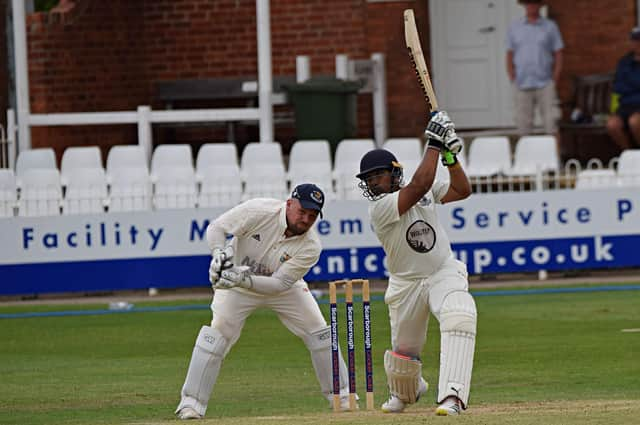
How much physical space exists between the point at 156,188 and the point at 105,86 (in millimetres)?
4418

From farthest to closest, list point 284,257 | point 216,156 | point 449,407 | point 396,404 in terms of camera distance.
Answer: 1. point 216,156
2. point 284,257
3. point 396,404
4. point 449,407

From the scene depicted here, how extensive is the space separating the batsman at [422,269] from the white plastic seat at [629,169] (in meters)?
7.85

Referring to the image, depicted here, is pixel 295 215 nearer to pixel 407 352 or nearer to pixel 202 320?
pixel 407 352

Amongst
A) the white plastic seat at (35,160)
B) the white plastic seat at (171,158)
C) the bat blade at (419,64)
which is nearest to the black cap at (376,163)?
the bat blade at (419,64)

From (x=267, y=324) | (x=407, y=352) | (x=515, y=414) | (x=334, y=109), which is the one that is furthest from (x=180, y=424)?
(x=334, y=109)

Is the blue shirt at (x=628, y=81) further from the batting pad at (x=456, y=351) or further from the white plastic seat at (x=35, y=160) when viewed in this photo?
the batting pad at (x=456, y=351)

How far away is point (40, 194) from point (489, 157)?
4.95m

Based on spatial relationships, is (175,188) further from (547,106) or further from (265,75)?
(547,106)

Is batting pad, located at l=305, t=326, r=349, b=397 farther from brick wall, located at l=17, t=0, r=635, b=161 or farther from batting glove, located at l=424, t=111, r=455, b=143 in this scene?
brick wall, located at l=17, t=0, r=635, b=161

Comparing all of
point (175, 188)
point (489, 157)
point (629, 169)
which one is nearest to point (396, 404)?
point (175, 188)

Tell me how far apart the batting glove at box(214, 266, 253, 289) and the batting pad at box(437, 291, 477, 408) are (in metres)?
1.37

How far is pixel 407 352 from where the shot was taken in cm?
903

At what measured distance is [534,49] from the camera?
1805 centimetres

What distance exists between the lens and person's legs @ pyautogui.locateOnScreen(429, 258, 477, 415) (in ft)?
27.5
